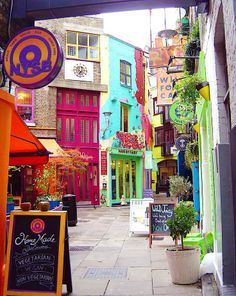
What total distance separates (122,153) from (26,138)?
18.1 m

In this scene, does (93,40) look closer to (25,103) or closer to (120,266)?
(25,103)

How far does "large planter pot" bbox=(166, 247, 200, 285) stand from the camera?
19.0ft

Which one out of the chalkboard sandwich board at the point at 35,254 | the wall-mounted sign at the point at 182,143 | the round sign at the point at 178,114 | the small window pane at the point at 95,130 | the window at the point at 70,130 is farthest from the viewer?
the small window pane at the point at 95,130

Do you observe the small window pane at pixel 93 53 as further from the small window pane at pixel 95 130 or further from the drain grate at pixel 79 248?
the drain grate at pixel 79 248

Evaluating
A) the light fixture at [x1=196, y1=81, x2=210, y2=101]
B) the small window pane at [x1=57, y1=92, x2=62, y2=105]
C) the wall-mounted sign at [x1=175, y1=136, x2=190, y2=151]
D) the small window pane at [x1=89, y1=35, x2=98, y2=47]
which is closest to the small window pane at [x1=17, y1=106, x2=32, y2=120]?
the small window pane at [x1=57, y1=92, x2=62, y2=105]

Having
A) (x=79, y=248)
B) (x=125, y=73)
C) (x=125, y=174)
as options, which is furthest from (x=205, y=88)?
(x=125, y=73)

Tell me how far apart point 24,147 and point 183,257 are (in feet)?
12.0

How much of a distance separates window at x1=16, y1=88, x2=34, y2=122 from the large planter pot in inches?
695

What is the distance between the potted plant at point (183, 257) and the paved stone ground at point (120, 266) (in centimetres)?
14

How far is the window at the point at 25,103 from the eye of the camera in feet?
72.7

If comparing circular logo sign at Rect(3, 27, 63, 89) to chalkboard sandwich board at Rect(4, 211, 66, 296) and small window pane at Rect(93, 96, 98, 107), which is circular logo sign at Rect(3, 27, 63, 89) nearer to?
chalkboard sandwich board at Rect(4, 211, 66, 296)

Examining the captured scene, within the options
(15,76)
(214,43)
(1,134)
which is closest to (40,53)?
(15,76)

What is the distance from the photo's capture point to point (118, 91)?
25312 mm

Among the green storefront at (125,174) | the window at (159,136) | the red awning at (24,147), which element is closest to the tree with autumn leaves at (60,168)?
the green storefront at (125,174)
